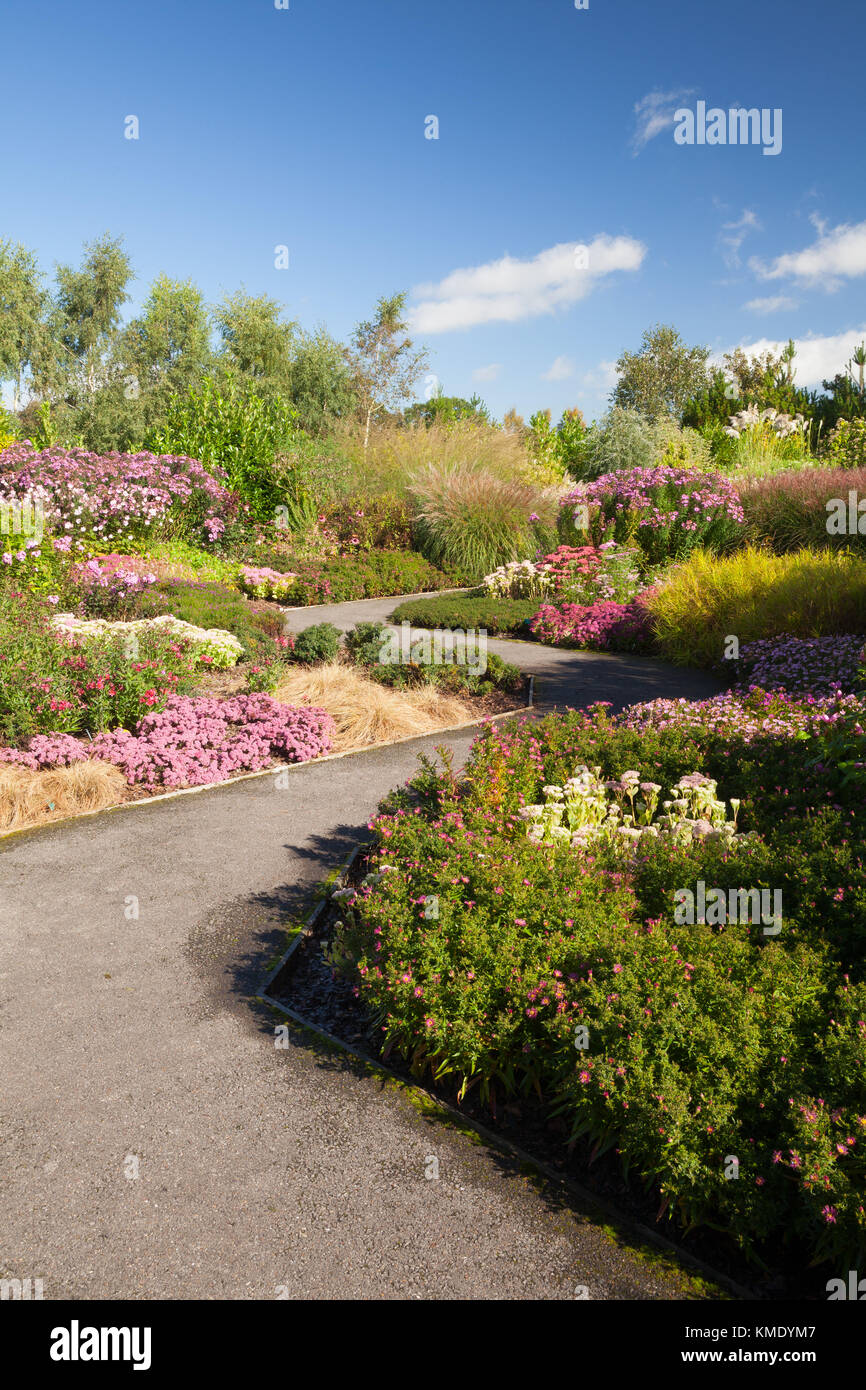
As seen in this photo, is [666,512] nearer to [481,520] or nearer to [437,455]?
[481,520]

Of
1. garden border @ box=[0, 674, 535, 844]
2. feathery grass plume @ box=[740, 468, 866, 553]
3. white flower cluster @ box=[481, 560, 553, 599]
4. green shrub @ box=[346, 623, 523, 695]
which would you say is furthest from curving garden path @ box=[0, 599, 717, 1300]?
feathery grass plume @ box=[740, 468, 866, 553]

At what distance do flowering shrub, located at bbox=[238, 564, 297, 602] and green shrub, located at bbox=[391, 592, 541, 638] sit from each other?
2614 mm

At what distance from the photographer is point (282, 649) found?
8797 millimetres

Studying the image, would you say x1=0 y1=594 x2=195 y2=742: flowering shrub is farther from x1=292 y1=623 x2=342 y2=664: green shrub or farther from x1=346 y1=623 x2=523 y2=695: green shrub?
x1=346 y1=623 x2=523 y2=695: green shrub

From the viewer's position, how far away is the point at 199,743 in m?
6.10

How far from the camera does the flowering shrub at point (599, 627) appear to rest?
1014 centimetres

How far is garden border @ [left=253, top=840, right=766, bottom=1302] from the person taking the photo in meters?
2.24

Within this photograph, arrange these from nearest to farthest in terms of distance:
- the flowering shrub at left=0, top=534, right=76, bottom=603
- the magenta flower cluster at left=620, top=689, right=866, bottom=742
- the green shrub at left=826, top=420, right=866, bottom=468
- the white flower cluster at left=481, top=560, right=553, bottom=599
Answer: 1. the magenta flower cluster at left=620, top=689, right=866, bottom=742
2. the flowering shrub at left=0, top=534, right=76, bottom=603
3. the white flower cluster at left=481, top=560, right=553, bottom=599
4. the green shrub at left=826, top=420, right=866, bottom=468

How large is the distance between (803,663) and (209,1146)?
20.8ft

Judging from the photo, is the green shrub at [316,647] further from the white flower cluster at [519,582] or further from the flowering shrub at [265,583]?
the flowering shrub at [265,583]

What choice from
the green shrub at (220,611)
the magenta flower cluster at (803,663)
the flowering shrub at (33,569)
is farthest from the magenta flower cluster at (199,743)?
the flowering shrub at (33,569)

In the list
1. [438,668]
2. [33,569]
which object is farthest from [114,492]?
[438,668]

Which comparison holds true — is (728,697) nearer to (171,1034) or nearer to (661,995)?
(661,995)

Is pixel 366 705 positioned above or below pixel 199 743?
above
